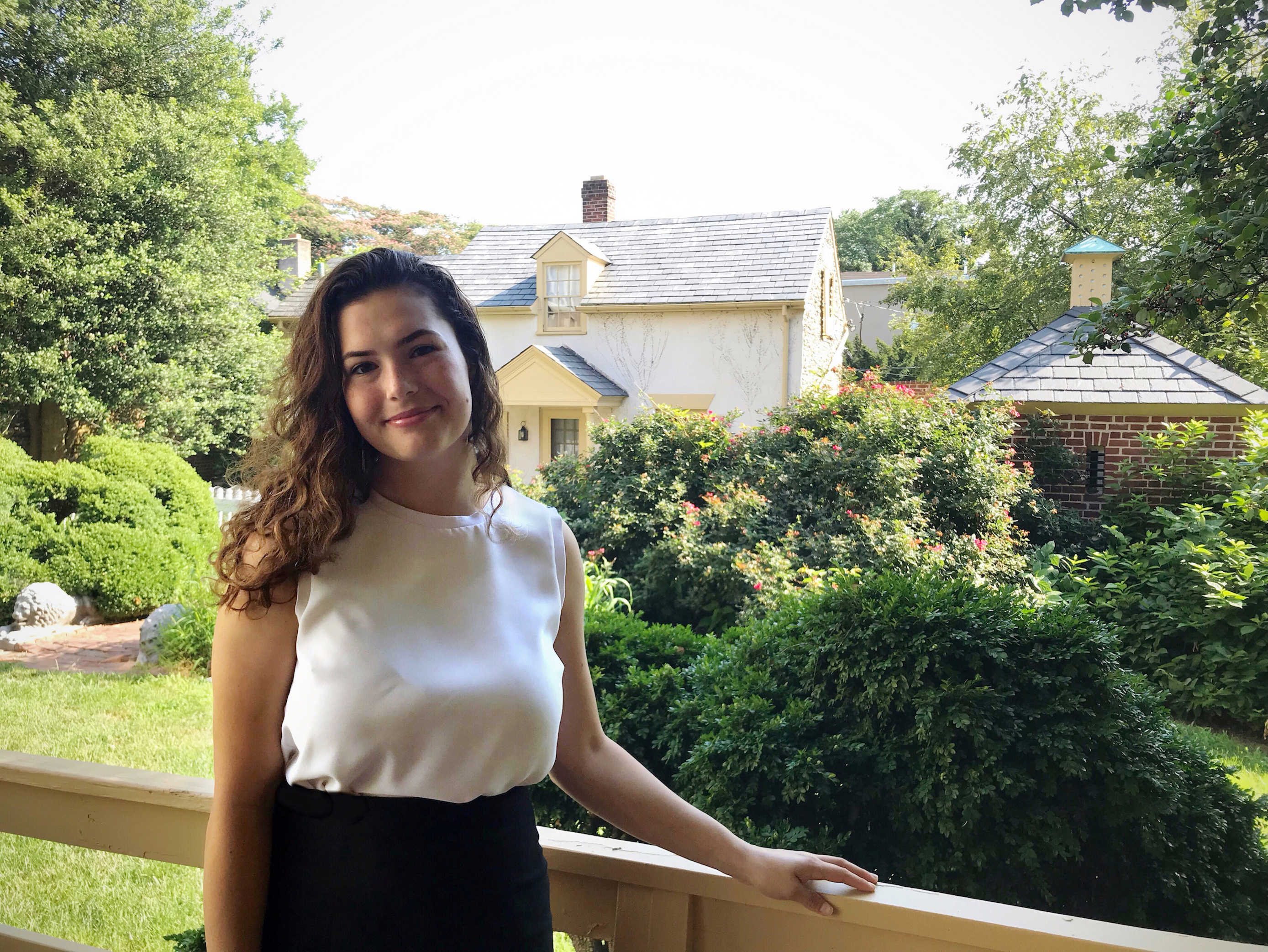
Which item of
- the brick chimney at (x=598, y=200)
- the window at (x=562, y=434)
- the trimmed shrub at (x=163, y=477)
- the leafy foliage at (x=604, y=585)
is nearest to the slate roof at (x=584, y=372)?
the window at (x=562, y=434)

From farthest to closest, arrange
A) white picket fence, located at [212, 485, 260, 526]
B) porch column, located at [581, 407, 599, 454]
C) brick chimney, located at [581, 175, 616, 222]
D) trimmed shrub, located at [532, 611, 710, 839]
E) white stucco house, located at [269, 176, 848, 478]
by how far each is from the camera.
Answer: brick chimney, located at [581, 175, 616, 222], porch column, located at [581, 407, 599, 454], white stucco house, located at [269, 176, 848, 478], white picket fence, located at [212, 485, 260, 526], trimmed shrub, located at [532, 611, 710, 839]

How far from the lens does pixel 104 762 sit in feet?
13.6

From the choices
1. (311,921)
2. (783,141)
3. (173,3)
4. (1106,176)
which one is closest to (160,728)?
(311,921)

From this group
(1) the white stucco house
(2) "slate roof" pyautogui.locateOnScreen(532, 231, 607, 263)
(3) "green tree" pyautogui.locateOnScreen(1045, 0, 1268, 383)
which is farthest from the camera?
(2) "slate roof" pyautogui.locateOnScreen(532, 231, 607, 263)

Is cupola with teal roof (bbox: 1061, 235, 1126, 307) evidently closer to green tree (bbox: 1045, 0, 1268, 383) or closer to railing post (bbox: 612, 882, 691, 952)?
green tree (bbox: 1045, 0, 1268, 383)

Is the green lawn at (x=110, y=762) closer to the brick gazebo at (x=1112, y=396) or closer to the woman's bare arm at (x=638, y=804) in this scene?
the woman's bare arm at (x=638, y=804)

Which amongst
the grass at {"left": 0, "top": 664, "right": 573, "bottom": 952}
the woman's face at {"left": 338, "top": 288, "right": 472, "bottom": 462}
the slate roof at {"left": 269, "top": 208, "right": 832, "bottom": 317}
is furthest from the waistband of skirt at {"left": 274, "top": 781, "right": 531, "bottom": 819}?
the slate roof at {"left": 269, "top": 208, "right": 832, "bottom": 317}

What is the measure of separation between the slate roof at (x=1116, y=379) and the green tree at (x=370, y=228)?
55.9 ft

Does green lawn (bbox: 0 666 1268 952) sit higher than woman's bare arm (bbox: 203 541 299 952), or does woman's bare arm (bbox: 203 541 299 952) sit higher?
woman's bare arm (bbox: 203 541 299 952)

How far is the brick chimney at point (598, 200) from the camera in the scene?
1418cm

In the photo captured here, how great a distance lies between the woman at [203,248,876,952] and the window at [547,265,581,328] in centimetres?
1181

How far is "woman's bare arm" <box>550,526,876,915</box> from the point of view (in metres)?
0.96

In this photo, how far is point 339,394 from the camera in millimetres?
1061

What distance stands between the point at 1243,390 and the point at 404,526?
6.92m
